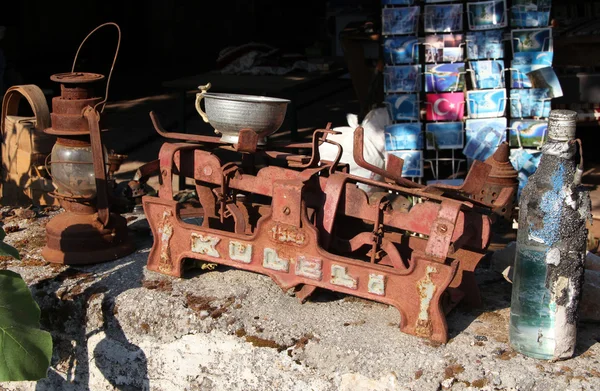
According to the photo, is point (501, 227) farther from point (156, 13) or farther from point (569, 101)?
point (156, 13)

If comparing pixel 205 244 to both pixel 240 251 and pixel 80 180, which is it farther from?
pixel 80 180

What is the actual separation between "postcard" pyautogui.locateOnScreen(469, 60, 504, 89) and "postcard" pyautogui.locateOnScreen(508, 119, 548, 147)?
27 cm

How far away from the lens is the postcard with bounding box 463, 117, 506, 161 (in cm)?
472

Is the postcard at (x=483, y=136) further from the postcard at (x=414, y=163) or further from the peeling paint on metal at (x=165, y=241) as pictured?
the peeling paint on metal at (x=165, y=241)

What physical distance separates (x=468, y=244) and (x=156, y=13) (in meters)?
11.4

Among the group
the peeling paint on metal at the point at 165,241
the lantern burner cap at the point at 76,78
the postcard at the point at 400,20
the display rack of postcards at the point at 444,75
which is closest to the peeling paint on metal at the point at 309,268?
the peeling paint on metal at the point at 165,241

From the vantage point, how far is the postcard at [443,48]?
472 cm

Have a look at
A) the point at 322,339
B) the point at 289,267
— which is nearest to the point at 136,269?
the point at 289,267

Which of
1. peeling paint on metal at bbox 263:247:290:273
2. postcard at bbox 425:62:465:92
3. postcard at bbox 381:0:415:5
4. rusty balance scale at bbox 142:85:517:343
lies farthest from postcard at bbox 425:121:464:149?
peeling paint on metal at bbox 263:247:290:273

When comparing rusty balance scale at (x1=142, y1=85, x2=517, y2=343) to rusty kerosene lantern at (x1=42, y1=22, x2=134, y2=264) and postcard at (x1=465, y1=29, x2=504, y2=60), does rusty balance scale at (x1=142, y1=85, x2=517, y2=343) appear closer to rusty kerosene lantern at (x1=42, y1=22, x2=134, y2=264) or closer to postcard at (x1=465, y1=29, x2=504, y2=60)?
rusty kerosene lantern at (x1=42, y1=22, x2=134, y2=264)

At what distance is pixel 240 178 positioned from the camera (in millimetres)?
2676

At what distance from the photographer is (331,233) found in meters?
2.52

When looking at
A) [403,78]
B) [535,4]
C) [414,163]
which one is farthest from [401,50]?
[535,4]

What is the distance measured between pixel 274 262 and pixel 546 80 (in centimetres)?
281
